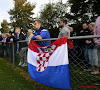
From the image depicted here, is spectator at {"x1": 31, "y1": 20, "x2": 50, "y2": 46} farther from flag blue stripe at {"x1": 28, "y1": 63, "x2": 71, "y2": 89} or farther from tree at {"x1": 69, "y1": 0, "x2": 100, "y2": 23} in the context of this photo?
tree at {"x1": 69, "y1": 0, "x2": 100, "y2": 23}

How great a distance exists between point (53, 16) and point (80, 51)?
37.0 m

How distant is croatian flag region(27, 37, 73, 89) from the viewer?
2.68 meters

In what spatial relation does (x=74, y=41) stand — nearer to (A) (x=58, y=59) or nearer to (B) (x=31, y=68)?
(A) (x=58, y=59)

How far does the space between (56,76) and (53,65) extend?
9.3 inches

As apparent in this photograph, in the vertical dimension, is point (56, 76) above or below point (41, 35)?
below

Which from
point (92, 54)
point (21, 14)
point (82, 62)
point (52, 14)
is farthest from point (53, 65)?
point (52, 14)

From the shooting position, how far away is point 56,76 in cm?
281

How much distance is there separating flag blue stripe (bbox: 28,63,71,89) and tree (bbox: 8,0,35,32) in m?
30.3

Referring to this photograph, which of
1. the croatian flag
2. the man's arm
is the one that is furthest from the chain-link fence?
the man's arm

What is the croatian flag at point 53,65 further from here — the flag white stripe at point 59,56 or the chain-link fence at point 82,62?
the chain-link fence at point 82,62

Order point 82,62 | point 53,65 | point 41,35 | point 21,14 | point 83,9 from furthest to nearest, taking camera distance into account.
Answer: point 21,14 < point 83,9 < point 41,35 < point 53,65 < point 82,62

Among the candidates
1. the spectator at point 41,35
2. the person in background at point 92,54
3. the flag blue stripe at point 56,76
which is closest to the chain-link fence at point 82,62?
the person in background at point 92,54

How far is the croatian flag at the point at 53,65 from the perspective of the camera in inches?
105

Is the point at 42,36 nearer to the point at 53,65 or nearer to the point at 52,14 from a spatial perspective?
the point at 53,65
